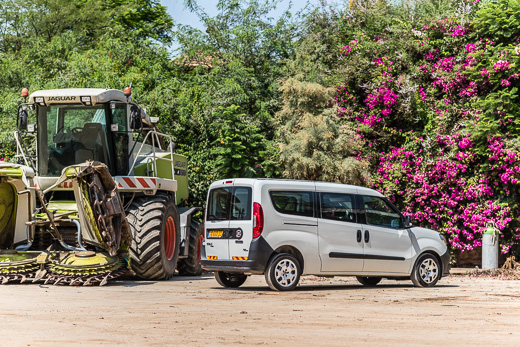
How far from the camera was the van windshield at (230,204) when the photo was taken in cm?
1379

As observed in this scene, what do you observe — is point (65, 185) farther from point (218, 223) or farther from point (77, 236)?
point (218, 223)

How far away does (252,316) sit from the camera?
9.29m

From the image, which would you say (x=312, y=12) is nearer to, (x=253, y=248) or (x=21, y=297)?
(x=253, y=248)

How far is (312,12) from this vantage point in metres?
30.4

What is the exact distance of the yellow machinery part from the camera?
47.3ft

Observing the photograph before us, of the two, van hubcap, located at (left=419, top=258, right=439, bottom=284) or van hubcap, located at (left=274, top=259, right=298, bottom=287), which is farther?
van hubcap, located at (left=419, top=258, right=439, bottom=284)

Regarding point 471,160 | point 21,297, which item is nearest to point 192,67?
point 471,160

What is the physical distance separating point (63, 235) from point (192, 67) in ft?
63.1

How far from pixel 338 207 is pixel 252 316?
567 cm

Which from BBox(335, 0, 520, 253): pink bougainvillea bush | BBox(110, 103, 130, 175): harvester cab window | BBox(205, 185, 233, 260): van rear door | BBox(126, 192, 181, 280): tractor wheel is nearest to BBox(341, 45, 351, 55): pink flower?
BBox(335, 0, 520, 253): pink bougainvillea bush

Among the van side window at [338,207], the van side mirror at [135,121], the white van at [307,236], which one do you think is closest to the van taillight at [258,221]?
the white van at [307,236]

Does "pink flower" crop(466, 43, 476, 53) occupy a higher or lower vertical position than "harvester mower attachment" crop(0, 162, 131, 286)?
higher

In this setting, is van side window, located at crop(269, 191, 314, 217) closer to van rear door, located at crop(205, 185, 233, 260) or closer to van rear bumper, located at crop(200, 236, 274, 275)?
van rear bumper, located at crop(200, 236, 274, 275)

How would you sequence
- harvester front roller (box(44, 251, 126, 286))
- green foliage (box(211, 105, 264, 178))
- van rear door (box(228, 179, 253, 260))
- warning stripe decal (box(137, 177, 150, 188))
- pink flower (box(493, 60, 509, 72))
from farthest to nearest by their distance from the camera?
1. green foliage (box(211, 105, 264, 178))
2. pink flower (box(493, 60, 509, 72))
3. warning stripe decal (box(137, 177, 150, 188))
4. van rear door (box(228, 179, 253, 260))
5. harvester front roller (box(44, 251, 126, 286))
